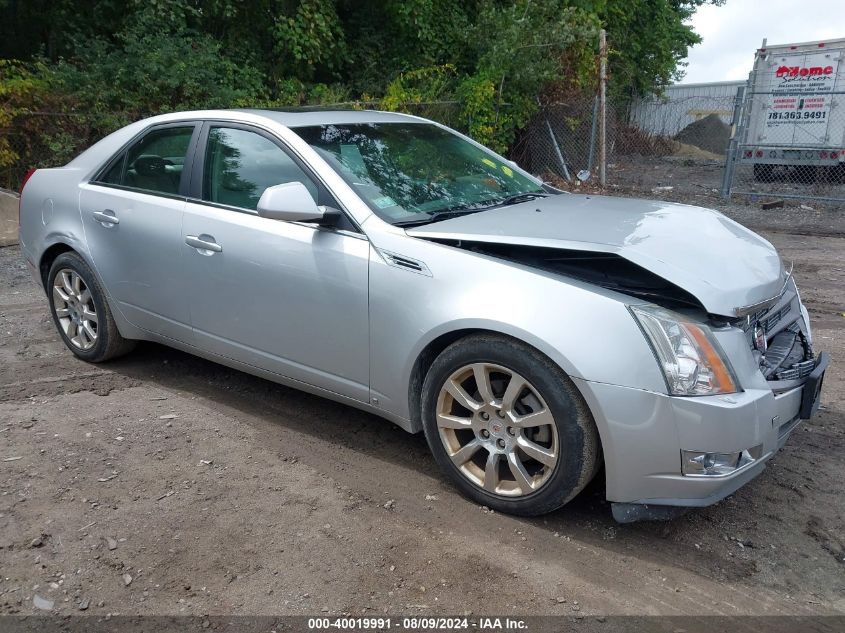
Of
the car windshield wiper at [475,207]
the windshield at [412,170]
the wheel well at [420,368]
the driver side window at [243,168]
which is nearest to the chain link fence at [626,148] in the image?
the driver side window at [243,168]

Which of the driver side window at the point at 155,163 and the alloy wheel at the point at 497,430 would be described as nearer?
the alloy wheel at the point at 497,430

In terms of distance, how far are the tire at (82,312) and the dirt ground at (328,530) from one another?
1.76ft

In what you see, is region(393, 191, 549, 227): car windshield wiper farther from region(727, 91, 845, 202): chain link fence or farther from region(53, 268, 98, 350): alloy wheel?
region(727, 91, 845, 202): chain link fence

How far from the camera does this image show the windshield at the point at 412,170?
383 centimetres

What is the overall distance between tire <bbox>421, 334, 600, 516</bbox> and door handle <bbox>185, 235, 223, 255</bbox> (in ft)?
4.88

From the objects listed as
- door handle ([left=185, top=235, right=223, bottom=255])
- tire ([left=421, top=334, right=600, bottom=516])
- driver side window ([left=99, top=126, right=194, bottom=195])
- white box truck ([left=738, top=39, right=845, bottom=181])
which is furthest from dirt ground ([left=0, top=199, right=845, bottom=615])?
white box truck ([left=738, top=39, right=845, bottom=181])

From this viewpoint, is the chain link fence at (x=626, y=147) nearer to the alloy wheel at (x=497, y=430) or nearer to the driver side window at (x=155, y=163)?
the driver side window at (x=155, y=163)

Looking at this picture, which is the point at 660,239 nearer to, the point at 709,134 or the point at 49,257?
the point at 49,257

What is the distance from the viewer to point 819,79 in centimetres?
1470

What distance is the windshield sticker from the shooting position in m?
3.73

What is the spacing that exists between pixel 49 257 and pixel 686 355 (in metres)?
4.36

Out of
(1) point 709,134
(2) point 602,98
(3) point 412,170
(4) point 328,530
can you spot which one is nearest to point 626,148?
(2) point 602,98

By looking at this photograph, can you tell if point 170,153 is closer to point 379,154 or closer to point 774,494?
point 379,154

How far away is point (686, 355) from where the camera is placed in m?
2.89
